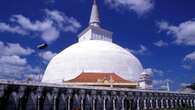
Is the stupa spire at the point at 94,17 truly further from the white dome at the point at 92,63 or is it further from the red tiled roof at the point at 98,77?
the red tiled roof at the point at 98,77

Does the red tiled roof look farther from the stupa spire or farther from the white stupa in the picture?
the stupa spire

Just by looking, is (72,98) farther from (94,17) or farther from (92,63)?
(94,17)

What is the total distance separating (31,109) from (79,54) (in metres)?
27.1

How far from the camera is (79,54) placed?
6419 centimetres

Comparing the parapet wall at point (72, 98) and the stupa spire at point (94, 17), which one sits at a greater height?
the stupa spire at point (94, 17)

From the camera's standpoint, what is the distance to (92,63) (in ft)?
204

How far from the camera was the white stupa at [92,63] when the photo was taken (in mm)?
61688

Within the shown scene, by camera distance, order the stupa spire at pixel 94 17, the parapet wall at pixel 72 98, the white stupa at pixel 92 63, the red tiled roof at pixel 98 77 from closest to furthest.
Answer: the parapet wall at pixel 72 98, the red tiled roof at pixel 98 77, the white stupa at pixel 92 63, the stupa spire at pixel 94 17

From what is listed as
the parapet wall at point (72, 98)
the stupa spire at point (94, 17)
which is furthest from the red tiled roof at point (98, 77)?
the stupa spire at point (94, 17)

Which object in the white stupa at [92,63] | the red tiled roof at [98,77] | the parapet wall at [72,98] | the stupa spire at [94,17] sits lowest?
the parapet wall at [72,98]

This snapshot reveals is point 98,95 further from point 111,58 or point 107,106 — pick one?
point 111,58

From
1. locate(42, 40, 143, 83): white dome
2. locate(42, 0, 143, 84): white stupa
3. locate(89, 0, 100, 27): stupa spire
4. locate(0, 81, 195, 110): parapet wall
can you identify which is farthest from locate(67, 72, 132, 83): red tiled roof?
locate(89, 0, 100, 27): stupa spire

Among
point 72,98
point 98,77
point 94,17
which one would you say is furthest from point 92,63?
point 94,17

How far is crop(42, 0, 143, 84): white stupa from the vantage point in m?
61.7
